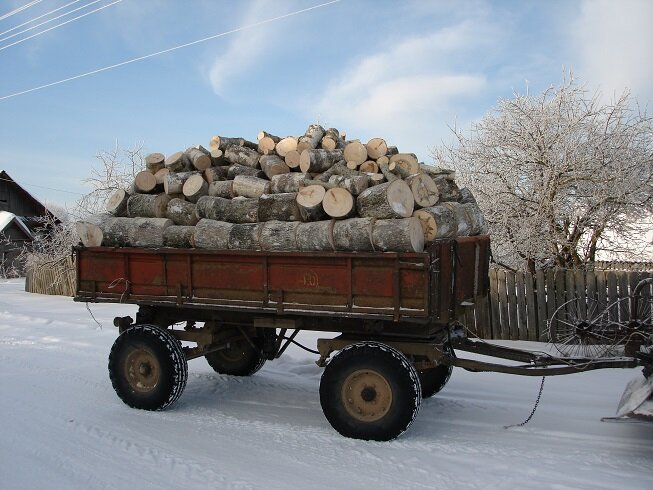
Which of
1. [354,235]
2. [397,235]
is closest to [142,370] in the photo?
[354,235]

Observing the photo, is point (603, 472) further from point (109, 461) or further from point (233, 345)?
point (233, 345)

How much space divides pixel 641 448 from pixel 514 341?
5.57m

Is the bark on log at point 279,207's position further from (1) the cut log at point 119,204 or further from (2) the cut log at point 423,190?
(1) the cut log at point 119,204

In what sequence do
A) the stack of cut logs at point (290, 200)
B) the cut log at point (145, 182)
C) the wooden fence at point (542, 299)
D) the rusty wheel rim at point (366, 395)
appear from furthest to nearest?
the wooden fence at point (542, 299) → the cut log at point (145, 182) → the stack of cut logs at point (290, 200) → the rusty wheel rim at point (366, 395)

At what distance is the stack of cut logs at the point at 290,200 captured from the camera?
5.45 metres

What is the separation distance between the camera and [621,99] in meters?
12.4

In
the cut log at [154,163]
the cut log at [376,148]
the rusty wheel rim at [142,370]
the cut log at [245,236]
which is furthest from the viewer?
the cut log at [154,163]

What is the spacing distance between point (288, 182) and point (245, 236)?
32.7 inches

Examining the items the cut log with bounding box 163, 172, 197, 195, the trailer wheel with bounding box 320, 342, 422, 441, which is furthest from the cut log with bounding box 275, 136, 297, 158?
the trailer wheel with bounding box 320, 342, 422, 441

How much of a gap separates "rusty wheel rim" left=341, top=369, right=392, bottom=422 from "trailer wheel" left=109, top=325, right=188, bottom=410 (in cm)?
200

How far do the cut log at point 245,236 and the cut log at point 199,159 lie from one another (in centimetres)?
157

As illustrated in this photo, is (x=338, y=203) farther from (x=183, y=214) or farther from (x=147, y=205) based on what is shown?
(x=147, y=205)

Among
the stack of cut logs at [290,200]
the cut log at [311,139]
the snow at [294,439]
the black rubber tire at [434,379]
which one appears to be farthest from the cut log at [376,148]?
the snow at [294,439]

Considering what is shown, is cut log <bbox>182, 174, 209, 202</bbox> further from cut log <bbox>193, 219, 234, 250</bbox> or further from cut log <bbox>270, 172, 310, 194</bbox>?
cut log <bbox>270, 172, 310, 194</bbox>
